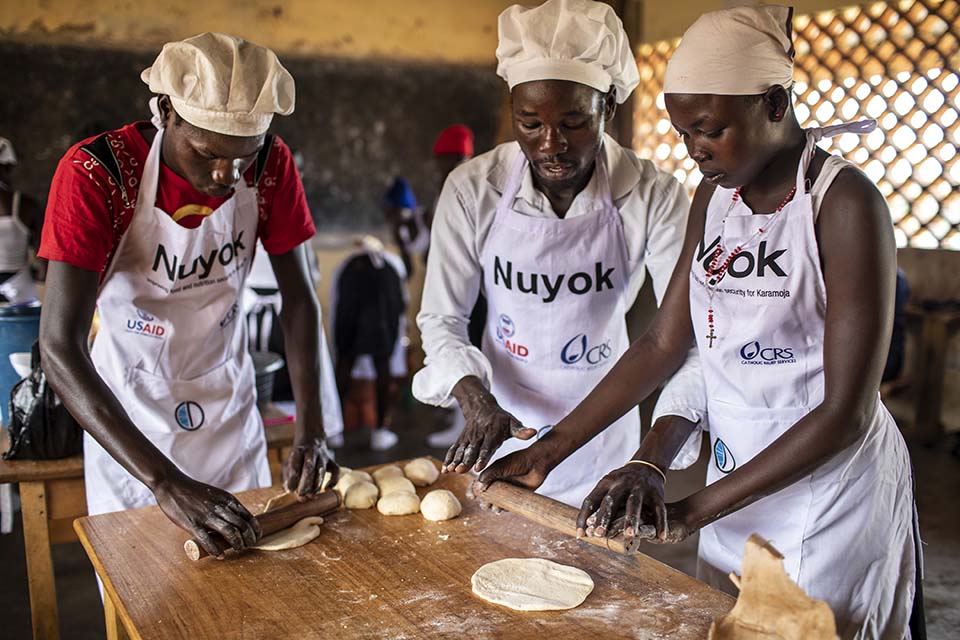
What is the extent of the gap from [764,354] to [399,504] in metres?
0.78

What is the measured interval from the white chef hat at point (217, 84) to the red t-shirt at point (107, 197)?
0.62 feet

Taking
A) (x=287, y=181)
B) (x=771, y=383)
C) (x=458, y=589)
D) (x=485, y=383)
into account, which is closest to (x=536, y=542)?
(x=458, y=589)

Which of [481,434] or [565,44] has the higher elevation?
[565,44]

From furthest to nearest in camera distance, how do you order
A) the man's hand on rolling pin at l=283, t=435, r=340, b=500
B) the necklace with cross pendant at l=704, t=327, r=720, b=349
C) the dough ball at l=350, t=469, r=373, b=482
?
the dough ball at l=350, t=469, r=373, b=482, the man's hand on rolling pin at l=283, t=435, r=340, b=500, the necklace with cross pendant at l=704, t=327, r=720, b=349

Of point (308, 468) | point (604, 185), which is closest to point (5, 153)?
point (308, 468)

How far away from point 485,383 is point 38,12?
440 cm

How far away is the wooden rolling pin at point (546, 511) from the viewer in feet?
4.32

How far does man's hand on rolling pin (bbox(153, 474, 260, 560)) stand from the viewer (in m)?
1.47

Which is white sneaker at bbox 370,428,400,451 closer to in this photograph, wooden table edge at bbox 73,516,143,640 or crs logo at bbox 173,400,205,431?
crs logo at bbox 173,400,205,431

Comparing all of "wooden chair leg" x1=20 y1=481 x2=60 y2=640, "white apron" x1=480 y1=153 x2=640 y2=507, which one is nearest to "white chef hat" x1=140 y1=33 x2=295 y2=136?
"white apron" x1=480 y1=153 x2=640 y2=507

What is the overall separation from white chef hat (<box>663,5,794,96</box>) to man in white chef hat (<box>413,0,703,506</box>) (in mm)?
341

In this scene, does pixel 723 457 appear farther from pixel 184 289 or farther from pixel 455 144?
pixel 455 144

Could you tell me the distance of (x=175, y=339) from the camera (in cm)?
189

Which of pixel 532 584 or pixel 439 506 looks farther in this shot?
pixel 439 506
